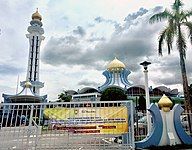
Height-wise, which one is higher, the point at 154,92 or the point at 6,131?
the point at 154,92

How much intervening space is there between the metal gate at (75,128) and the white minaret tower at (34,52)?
50.7 m

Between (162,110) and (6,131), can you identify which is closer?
(6,131)

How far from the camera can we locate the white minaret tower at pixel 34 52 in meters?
58.8

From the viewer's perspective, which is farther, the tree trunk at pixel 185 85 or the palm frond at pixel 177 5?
the palm frond at pixel 177 5

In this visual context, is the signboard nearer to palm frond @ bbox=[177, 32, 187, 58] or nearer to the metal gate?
the metal gate

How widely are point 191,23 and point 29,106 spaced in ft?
36.8

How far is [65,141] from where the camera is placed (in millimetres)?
7945

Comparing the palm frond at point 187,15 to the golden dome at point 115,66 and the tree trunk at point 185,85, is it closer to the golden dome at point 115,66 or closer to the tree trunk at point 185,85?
the tree trunk at point 185,85

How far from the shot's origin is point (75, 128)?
7.91 m

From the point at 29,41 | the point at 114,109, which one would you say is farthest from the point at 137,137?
the point at 29,41

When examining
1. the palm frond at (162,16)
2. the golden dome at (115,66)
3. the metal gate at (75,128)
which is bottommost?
the metal gate at (75,128)

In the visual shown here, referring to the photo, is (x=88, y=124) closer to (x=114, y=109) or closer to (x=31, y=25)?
(x=114, y=109)

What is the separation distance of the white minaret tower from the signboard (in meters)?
51.0

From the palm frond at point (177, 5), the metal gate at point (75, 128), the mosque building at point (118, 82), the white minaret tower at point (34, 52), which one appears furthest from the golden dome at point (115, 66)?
the metal gate at point (75, 128)
